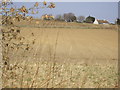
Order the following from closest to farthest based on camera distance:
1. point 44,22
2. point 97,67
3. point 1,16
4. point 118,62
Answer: point 1,16, point 44,22, point 97,67, point 118,62

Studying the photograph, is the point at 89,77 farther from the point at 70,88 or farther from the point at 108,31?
the point at 108,31

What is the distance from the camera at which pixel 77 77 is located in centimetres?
472

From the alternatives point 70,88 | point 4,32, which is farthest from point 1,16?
point 70,88

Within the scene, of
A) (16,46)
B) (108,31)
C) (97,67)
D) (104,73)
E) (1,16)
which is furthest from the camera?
(108,31)

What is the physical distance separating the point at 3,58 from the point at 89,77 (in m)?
1.97

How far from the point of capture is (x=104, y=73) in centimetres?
525

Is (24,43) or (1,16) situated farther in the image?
(24,43)

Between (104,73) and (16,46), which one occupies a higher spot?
(16,46)

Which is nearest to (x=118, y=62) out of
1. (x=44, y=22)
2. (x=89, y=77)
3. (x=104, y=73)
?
(x=104, y=73)

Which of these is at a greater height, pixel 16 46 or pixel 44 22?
pixel 44 22

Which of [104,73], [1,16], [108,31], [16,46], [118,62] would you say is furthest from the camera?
[108,31]

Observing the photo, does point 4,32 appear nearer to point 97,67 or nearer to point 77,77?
point 77,77

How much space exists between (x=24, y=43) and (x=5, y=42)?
1.59 ft

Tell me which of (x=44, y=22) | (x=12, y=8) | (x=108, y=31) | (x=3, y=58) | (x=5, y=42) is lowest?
(x=108, y=31)
